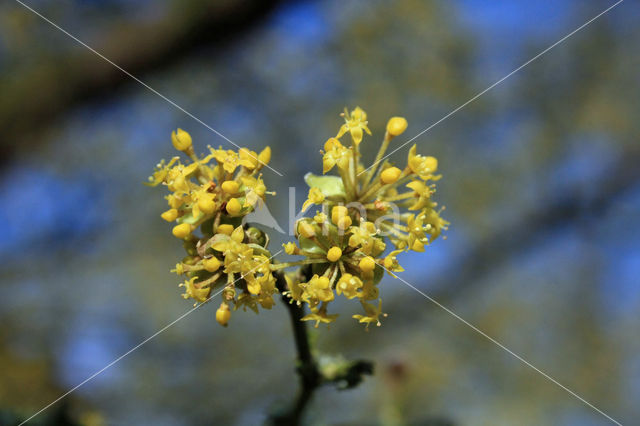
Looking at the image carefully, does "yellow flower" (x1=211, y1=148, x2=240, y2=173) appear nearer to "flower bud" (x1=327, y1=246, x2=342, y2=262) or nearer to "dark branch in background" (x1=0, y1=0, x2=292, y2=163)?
"flower bud" (x1=327, y1=246, x2=342, y2=262)

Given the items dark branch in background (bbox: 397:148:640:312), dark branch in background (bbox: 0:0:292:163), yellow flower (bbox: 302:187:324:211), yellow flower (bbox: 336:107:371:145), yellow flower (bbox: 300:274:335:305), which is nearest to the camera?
yellow flower (bbox: 300:274:335:305)

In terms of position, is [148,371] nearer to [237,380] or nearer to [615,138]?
[237,380]

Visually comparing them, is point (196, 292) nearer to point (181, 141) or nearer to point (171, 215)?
point (171, 215)

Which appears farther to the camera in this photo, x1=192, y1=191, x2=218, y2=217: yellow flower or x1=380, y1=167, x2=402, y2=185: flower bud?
x1=380, y1=167, x2=402, y2=185: flower bud

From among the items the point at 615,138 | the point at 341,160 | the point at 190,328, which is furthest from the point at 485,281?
the point at 341,160

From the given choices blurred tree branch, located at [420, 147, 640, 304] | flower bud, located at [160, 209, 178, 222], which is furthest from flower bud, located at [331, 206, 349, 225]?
blurred tree branch, located at [420, 147, 640, 304]

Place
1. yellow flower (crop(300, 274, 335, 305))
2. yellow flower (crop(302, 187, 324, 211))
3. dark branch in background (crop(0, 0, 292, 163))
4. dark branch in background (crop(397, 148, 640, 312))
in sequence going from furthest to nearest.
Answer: dark branch in background (crop(397, 148, 640, 312)), dark branch in background (crop(0, 0, 292, 163)), yellow flower (crop(302, 187, 324, 211)), yellow flower (crop(300, 274, 335, 305))

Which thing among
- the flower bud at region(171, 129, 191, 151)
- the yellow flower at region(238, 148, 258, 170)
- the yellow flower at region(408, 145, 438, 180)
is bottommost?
the yellow flower at region(408, 145, 438, 180)

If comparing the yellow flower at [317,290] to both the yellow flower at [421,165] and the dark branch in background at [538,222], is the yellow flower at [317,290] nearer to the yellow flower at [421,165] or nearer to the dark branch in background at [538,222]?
the yellow flower at [421,165]
